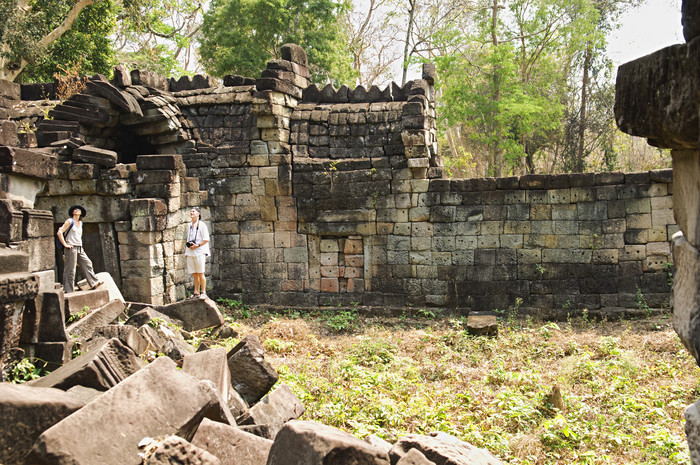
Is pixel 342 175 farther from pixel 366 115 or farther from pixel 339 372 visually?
pixel 339 372

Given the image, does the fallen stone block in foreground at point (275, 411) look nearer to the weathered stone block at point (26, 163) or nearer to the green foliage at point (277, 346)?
the green foliage at point (277, 346)

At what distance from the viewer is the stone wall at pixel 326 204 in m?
10.1

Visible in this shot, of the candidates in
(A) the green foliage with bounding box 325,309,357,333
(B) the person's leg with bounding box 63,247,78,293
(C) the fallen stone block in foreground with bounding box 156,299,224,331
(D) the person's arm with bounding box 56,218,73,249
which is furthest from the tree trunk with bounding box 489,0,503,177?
(B) the person's leg with bounding box 63,247,78,293

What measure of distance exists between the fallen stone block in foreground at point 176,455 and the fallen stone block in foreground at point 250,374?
230 cm

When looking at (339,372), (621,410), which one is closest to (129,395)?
(339,372)

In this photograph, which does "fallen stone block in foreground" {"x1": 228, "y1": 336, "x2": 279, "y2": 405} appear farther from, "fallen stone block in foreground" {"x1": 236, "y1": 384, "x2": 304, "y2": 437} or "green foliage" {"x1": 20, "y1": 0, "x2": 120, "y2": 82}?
"green foliage" {"x1": 20, "y1": 0, "x2": 120, "y2": 82}

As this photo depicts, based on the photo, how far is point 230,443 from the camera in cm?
412

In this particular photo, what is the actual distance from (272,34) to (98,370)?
18.0m

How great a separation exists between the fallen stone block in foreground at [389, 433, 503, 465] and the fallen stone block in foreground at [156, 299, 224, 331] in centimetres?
540

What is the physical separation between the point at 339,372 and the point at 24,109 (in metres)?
8.64

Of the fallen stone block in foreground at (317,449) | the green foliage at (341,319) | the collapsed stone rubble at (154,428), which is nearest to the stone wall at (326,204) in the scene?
the green foliage at (341,319)

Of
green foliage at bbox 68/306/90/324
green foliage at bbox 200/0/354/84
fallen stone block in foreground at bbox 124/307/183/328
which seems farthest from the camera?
green foliage at bbox 200/0/354/84

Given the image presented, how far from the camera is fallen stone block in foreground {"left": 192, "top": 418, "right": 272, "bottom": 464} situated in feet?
13.3

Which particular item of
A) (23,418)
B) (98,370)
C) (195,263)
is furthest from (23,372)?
(195,263)
